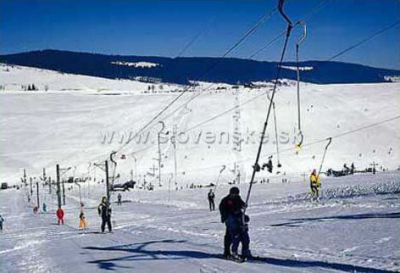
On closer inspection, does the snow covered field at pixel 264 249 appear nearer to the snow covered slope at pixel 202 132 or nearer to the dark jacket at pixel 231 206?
the dark jacket at pixel 231 206

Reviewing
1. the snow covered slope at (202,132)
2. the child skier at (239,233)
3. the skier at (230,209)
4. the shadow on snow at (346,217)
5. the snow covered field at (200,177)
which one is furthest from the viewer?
the snow covered slope at (202,132)

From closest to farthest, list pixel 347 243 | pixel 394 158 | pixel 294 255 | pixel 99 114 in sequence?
pixel 294 255
pixel 347 243
pixel 394 158
pixel 99 114

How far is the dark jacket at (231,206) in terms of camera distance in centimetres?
1331

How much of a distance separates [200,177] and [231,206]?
8077 centimetres

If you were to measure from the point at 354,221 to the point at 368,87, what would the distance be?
474ft

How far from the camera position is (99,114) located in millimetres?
146625

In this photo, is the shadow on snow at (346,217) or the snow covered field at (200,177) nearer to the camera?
the snow covered field at (200,177)

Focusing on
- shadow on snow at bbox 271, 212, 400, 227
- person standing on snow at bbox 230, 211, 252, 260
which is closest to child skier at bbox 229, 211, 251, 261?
person standing on snow at bbox 230, 211, 252, 260

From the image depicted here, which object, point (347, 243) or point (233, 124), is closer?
point (347, 243)

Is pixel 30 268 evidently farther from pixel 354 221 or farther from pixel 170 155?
pixel 170 155

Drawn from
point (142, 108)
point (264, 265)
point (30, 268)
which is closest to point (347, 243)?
point (264, 265)

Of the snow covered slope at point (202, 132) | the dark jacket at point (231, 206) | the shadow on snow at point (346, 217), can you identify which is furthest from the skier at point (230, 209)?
the snow covered slope at point (202, 132)

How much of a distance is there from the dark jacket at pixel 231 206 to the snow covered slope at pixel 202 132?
73.1 meters

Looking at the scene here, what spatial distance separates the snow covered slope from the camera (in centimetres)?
10081
